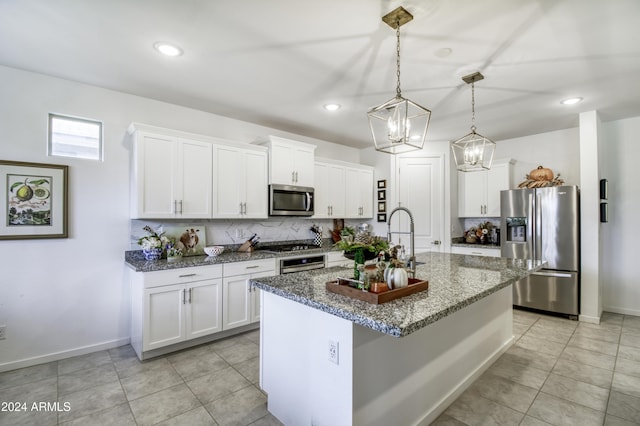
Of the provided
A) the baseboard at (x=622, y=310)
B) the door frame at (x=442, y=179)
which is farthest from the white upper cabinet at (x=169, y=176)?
the baseboard at (x=622, y=310)

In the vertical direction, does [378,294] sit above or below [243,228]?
below

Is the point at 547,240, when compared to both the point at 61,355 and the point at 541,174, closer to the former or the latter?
the point at 541,174

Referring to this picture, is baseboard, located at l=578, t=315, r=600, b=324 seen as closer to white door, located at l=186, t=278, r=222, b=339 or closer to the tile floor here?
the tile floor

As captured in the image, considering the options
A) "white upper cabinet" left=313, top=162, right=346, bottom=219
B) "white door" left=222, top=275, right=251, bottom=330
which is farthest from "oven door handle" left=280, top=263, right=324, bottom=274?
"white upper cabinet" left=313, top=162, right=346, bottom=219

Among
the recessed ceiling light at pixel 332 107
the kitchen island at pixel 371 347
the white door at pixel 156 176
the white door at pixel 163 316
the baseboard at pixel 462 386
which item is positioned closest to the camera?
the kitchen island at pixel 371 347

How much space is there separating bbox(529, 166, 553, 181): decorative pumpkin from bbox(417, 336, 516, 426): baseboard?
2.56 metres

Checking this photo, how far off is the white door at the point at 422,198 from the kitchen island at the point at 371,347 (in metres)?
2.38

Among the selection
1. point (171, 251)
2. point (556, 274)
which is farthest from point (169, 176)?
point (556, 274)

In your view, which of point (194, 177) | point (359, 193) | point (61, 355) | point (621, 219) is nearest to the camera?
point (61, 355)

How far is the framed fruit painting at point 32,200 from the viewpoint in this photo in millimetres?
2624

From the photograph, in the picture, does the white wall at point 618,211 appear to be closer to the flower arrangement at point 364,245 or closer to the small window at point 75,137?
the flower arrangement at point 364,245

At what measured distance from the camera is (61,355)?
2.84 m

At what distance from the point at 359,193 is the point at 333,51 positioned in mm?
2998

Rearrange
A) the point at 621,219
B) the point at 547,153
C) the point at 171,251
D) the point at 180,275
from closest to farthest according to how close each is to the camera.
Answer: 1. the point at 180,275
2. the point at 171,251
3. the point at 621,219
4. the point at 547,153
